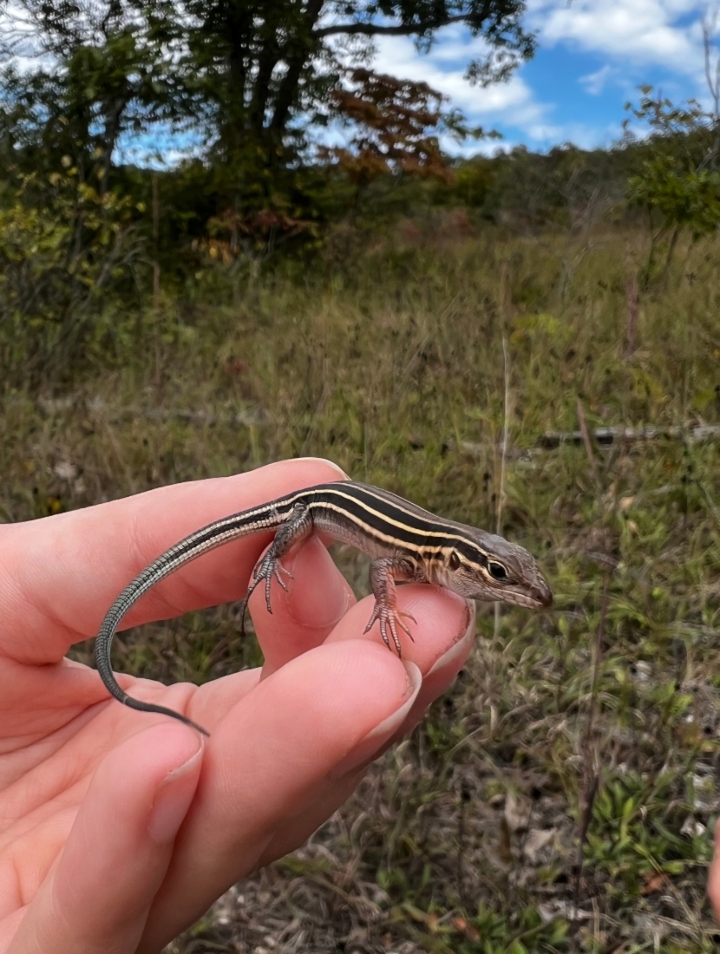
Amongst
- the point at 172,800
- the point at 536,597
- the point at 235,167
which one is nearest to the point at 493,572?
the point at 536,597

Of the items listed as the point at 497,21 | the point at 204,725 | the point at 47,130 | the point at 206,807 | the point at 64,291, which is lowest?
the point at 204,725

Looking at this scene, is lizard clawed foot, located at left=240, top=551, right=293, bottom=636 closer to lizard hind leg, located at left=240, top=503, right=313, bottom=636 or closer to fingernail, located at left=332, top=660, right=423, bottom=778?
lizard hind leg, located at left=240, top=503, right=313, bottom=636

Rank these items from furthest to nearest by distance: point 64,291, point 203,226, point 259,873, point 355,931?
point 203,226, point 64,291, point 259,873, point 355,931

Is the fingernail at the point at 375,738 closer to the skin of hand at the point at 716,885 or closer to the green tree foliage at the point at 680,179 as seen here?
the skin of hand at the point at 716,885

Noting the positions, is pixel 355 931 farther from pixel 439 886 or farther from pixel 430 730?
pixel 430 730

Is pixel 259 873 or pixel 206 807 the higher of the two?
pixel 206 807

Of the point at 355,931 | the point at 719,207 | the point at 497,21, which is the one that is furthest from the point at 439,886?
the point at 497,21
